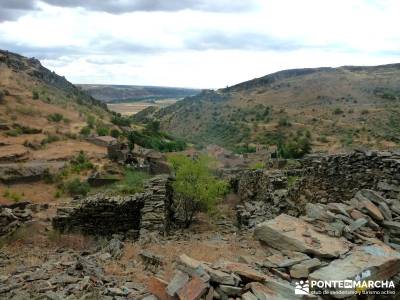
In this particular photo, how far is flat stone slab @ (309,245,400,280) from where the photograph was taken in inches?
224

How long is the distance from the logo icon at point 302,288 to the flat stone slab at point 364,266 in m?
0.12


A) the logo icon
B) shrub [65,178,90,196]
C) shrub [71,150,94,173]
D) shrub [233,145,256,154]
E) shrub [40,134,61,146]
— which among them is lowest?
shrub [233,145,256,154]

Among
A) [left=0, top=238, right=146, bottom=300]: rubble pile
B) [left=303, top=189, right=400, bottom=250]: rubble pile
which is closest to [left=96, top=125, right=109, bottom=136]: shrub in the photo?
[left=0, top=238, right=146, bottom=300]: rubble pile

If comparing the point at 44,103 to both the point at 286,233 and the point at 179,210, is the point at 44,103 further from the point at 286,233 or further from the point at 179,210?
the point at 286,233

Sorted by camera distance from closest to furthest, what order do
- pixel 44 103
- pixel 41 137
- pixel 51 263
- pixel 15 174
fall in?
pixel 51 263
pixel 15 174
pixel 41 137
pixel 44 103

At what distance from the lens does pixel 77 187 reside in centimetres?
2611

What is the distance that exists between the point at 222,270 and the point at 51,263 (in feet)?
11.6

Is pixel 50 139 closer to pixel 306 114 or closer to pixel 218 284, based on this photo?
pixel 218 284

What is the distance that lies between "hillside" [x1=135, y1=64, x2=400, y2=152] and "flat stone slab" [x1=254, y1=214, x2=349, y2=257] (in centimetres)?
2771

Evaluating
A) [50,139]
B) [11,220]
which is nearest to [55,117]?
[50,139]

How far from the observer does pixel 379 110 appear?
59750mm

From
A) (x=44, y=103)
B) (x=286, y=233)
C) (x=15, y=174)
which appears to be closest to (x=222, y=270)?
(x=286, y=233)

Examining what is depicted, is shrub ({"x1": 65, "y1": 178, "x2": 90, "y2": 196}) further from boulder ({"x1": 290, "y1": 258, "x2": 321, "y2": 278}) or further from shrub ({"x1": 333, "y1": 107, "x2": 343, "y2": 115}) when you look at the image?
shrub ({"x1": 333, "y1": 107, "x2": 343, "y2": 115})

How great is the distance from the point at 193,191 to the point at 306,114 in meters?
54.9
